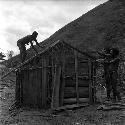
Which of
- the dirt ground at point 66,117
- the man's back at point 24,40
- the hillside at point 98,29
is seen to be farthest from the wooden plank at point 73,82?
the hillside at point 98,29

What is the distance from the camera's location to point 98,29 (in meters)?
42.6

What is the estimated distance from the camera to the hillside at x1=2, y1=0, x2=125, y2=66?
121 feet

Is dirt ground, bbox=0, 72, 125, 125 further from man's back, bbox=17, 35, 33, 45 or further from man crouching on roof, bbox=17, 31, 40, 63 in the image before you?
man's back, bbox=17, 35, 33, 45

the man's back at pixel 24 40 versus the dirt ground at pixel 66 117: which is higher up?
the man's back at pixel 24 40

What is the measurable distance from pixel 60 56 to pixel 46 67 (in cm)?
79

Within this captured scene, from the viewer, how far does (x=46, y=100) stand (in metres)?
11.9

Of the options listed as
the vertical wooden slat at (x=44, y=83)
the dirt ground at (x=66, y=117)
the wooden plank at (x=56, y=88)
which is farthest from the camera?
the vertical wooden slat at (x=44, y=83)

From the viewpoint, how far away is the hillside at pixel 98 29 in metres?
36.8

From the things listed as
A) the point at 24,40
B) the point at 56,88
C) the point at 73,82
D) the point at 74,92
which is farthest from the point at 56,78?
the point at 24,40

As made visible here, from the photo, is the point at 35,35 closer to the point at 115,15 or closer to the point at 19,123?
the point at 19,123

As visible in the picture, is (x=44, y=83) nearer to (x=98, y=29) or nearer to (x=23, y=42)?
(x=23, y=42)

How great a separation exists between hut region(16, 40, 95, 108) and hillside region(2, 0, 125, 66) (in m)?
18.8

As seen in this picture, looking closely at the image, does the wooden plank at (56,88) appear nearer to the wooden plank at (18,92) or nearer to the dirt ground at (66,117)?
the dirt ground at (66,117)

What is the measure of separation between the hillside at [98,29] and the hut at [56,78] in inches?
742
